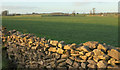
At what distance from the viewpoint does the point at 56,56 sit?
655cm

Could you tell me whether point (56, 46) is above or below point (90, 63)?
above

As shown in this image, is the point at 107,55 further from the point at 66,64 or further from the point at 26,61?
the point at 26,61

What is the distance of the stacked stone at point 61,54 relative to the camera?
542 cm

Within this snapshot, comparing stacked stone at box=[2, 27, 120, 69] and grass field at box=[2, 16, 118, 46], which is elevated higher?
grass field at box=[2, 16, 118, 46]

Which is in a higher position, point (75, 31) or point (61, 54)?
point (75, 31)

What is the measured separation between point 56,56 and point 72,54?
2.89 ft

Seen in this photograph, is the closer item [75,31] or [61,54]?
[61,54]

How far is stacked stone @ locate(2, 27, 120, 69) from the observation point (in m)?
5.42

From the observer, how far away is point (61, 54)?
21.5 feet

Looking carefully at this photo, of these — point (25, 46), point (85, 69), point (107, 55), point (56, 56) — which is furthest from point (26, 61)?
point (107, 55)

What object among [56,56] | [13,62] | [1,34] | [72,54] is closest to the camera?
[72,54]

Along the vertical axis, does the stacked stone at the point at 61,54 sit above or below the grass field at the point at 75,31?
below

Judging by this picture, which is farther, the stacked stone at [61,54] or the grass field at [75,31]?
the grass field at [75,31]

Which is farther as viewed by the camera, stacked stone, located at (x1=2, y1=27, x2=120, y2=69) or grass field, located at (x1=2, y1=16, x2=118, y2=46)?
grass field, located at (x1=2, y1=16, x2=118, y2=46)
